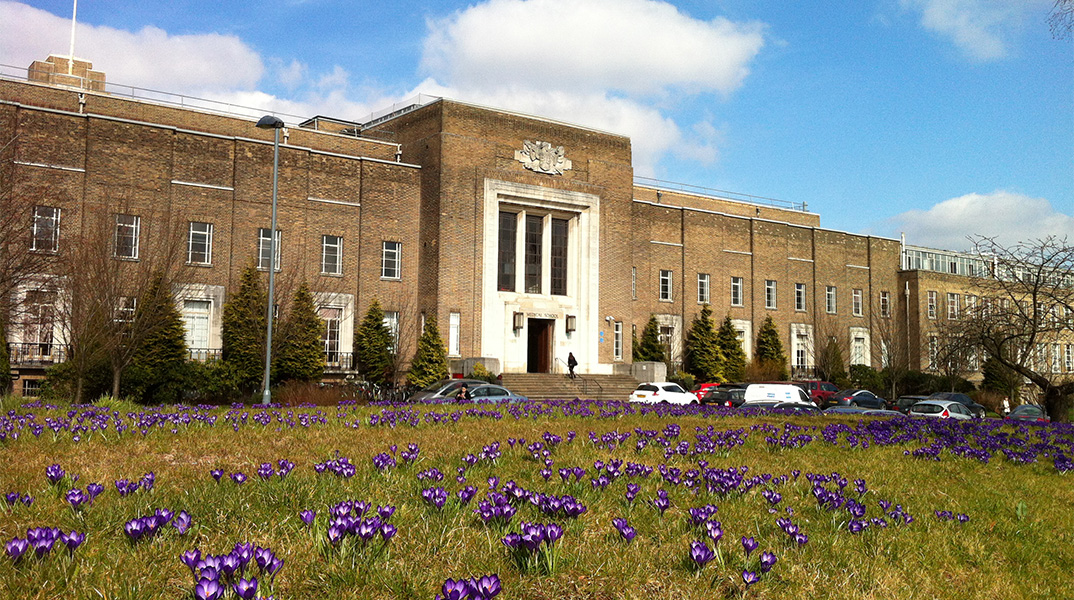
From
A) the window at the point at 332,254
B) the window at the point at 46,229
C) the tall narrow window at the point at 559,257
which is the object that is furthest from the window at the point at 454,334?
the window at the point at 46,229

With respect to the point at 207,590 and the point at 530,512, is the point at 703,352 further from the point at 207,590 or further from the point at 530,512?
the point at 207,590

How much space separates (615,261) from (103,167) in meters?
25.1

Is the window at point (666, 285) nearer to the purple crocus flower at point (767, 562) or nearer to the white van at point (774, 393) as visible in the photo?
the white van at point (774, 393)

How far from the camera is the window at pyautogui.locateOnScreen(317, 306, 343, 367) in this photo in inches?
1575

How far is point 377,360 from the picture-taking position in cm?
3972

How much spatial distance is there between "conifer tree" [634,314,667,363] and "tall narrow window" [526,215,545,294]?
25.0 feet

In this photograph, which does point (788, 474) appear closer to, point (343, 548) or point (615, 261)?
point (343, 548)

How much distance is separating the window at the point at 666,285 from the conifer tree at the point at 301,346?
21.9m

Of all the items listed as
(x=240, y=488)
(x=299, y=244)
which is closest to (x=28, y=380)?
(x=299, y=244)

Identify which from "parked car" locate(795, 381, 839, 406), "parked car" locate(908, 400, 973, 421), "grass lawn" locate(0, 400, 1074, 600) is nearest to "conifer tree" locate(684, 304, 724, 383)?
A: "parked car" locate(795, 381, 839, 406)

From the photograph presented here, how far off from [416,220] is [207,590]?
4041 centimetres

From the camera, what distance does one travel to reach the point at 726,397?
3347 cm

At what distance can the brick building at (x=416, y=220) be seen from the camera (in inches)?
1405

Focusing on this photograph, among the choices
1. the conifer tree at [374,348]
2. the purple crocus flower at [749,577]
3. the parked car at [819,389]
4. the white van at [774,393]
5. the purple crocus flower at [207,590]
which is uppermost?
the conifer tree at [374,348]
